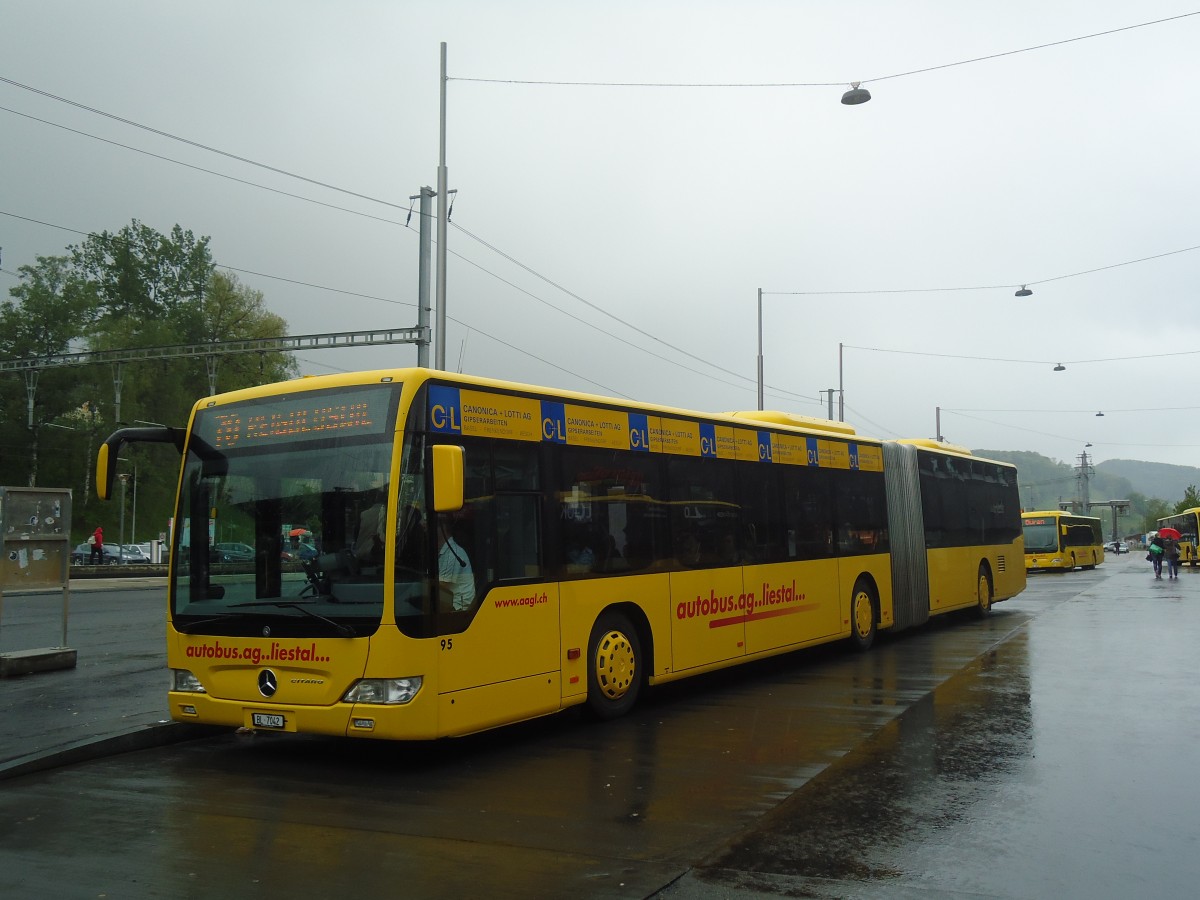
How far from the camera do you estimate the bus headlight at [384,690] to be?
7773mm

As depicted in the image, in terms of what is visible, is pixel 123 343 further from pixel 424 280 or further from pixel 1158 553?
pixel 1158 553

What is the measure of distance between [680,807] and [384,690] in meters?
2.33

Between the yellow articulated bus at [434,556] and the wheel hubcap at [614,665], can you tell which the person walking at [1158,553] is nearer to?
the yellow articulated bus at [434,556]

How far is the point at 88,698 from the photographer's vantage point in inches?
427

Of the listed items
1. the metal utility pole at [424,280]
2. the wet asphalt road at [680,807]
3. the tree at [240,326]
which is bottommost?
the wet asphalt road at [680,807]

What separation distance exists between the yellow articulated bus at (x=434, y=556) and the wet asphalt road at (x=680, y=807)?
60 centimetres

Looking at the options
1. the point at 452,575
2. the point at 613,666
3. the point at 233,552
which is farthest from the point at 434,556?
the point at 613,666

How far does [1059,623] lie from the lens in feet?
65.3

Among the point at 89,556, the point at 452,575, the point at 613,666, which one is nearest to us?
the point at 452,575

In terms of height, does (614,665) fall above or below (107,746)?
above

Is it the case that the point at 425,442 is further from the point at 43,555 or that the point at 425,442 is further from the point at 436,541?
the point at 43,555

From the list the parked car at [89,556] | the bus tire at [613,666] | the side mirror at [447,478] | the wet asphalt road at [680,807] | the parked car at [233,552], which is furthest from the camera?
the parked car at [89,556]

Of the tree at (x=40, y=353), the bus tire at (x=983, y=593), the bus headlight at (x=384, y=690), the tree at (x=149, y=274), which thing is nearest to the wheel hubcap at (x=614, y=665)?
the bus headlight at (x=384, y=690)

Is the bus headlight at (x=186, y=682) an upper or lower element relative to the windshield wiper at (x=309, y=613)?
lower
